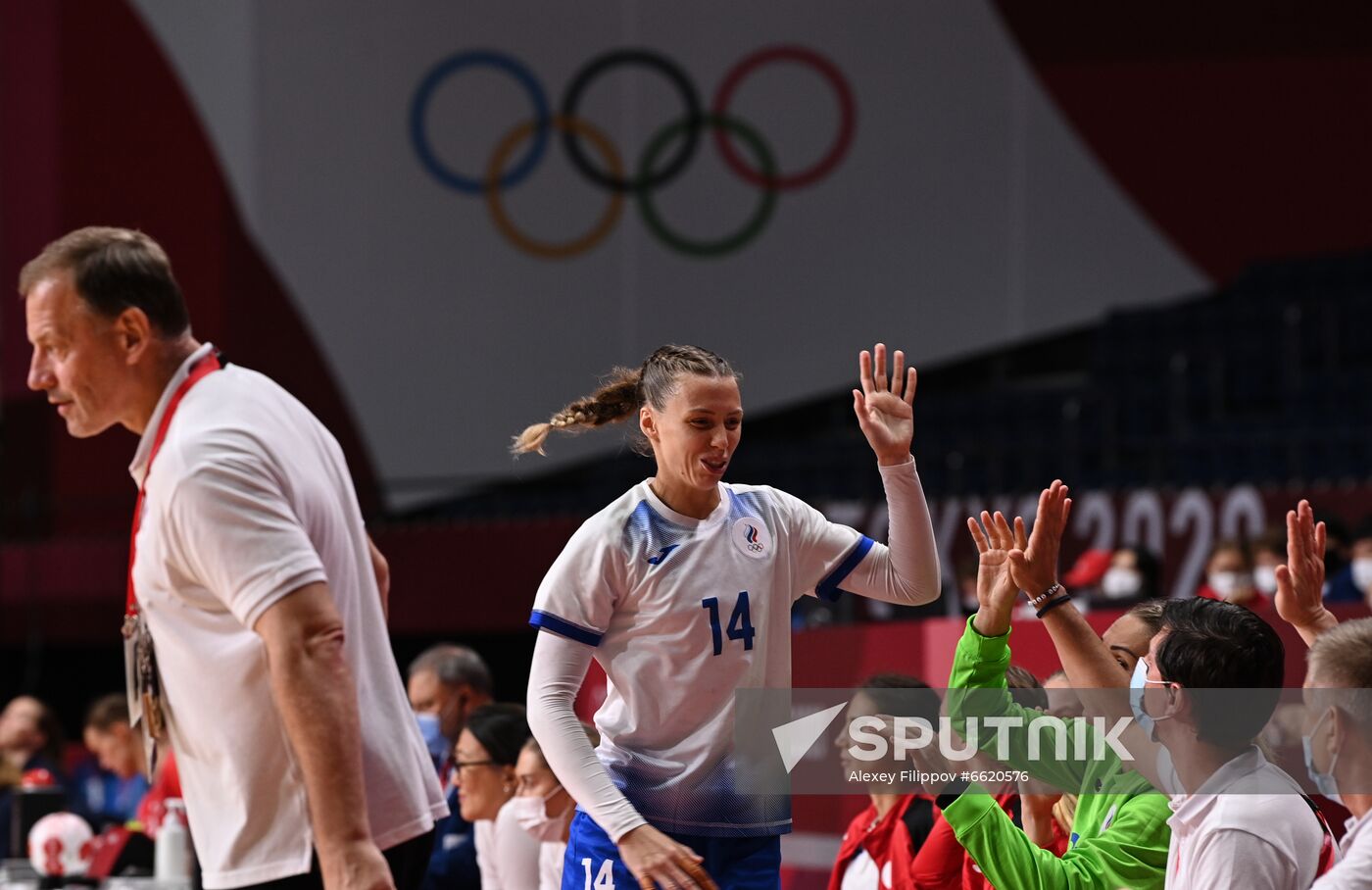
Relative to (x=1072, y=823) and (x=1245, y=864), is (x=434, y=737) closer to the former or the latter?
(x=1072, y=823)

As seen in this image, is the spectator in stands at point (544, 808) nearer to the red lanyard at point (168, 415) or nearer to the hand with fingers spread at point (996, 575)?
the hand with fingers spread at point (996, 575)

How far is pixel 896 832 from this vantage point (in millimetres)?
4531

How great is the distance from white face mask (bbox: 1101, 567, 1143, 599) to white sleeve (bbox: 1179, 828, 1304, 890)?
210 inches

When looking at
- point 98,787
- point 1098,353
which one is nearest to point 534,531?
point 98,787

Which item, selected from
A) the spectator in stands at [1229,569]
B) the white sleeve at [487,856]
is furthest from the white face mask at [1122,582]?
the white sleeve at [487,856]

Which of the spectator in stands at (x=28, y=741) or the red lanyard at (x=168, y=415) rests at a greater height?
the red lanyard at (x=168, y=415)

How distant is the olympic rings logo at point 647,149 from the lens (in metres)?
16.9

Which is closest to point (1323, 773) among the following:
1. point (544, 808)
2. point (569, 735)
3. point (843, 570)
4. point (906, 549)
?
point (906, 549)

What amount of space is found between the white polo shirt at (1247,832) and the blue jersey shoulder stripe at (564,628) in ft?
3.95

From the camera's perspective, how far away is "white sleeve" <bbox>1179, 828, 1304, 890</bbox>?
2.93 metres

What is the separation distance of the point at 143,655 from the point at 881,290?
572 inches

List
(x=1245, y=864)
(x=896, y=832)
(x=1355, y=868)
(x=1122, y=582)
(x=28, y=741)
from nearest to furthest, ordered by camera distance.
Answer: (x=1355, y=868) → (x=1245, y=864) → (x=896, y=832) → (x=1122, y=582) → (x=28, y=741)

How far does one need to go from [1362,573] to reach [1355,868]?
5298mm

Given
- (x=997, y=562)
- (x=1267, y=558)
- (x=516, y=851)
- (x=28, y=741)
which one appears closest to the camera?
(x=997, y=562)
